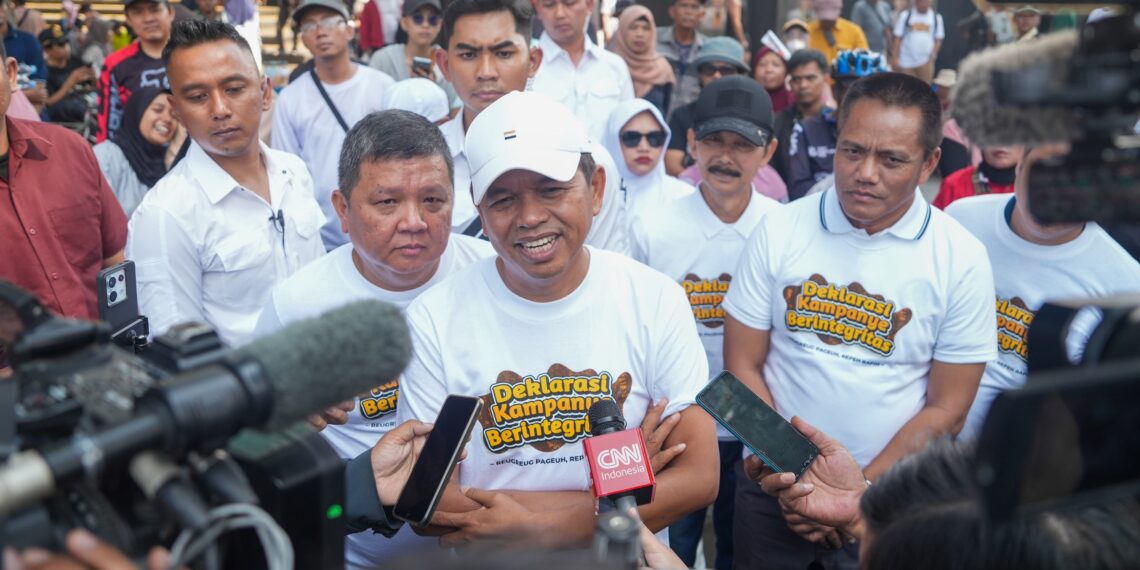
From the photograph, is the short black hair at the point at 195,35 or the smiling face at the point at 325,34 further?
the smiling face at the point at 325,34

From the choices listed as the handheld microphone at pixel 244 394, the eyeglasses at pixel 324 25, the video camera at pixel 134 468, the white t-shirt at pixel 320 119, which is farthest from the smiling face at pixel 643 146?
the video camera at pixel 134 468

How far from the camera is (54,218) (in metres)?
3.19

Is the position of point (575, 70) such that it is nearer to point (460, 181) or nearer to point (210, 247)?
point (460, 181)

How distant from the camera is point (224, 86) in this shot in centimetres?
349

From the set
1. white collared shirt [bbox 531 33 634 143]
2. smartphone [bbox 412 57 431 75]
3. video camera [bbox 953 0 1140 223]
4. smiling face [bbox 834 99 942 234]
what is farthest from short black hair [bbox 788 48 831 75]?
video camera [bbox 953 0 1140 223]

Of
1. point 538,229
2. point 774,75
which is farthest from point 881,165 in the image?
point 774,75

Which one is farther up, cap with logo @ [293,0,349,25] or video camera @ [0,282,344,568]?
cap with logo @ [293,0,349,25]

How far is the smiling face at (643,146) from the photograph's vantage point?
4508mm

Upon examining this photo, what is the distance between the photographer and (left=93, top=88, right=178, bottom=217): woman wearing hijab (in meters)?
4.89

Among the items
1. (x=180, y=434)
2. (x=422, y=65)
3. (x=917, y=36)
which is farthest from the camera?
(x=917, y=36)

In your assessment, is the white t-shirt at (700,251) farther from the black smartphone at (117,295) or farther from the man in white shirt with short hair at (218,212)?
the black smartphone at (117,295)

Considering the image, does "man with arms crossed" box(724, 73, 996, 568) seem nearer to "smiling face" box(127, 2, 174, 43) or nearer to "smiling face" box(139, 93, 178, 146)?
"smiling face" box(139, 93, 178, 146)

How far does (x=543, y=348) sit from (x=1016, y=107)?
1475 mm

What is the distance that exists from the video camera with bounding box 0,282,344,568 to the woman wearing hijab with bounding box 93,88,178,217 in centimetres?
404
